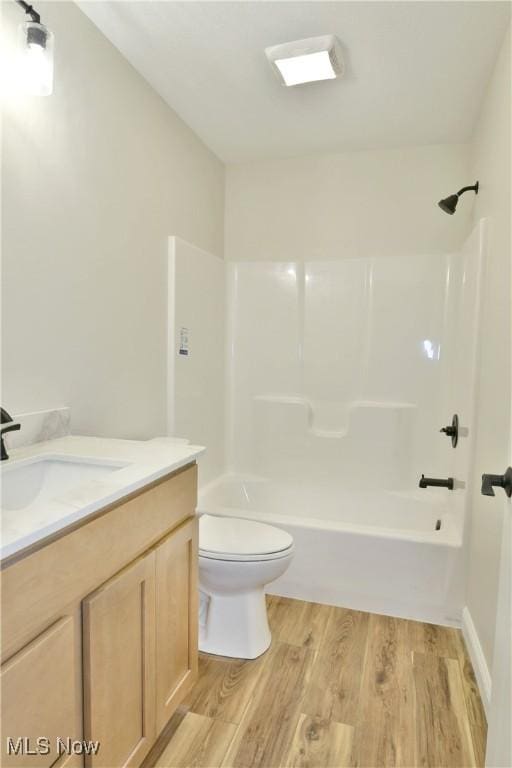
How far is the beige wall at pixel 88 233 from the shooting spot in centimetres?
135

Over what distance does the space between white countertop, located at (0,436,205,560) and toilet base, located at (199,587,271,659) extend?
76 cm

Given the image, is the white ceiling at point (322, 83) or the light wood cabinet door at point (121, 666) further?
the white ceiling at point (322, 83)

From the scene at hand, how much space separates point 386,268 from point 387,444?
1.05 metres

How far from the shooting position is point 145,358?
2.04 m

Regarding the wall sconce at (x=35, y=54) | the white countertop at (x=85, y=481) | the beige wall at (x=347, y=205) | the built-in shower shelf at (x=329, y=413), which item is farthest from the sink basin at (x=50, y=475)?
the beige wall at (x=347, y=205)

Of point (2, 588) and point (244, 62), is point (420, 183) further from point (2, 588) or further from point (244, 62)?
point (2, 588)

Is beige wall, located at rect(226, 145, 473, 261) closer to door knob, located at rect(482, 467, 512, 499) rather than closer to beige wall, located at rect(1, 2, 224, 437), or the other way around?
beige wall, located at rect(1, 2, 224, 437)

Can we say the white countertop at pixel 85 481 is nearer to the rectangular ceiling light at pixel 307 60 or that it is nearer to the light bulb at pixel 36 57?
the light bulb at pixel 36 57

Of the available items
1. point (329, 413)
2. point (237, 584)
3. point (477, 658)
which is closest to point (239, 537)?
point (237, 584)

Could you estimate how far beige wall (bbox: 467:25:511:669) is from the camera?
60.0 inches

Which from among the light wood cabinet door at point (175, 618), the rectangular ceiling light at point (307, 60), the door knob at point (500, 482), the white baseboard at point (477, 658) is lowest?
the white baseboard at point (477, 658)

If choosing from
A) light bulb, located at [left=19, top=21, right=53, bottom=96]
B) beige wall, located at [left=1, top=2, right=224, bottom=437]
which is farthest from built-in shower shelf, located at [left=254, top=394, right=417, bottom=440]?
light bulb, located at [left=19, top=21, right=53, bottom=96]

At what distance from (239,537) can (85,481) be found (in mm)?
842

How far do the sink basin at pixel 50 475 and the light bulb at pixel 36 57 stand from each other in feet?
3.50
